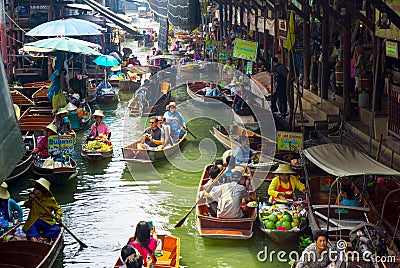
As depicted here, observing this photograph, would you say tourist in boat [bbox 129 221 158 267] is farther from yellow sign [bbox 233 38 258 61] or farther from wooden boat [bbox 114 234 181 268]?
yellow sign [bbox 233 38 258 61]

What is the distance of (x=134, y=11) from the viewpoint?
69062 millimetres

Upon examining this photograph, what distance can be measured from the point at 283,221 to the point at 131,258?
3.00 m

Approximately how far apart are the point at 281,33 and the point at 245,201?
8.03 meters

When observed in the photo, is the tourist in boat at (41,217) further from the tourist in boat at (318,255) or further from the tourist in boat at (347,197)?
the tourist in boat at (347,197)

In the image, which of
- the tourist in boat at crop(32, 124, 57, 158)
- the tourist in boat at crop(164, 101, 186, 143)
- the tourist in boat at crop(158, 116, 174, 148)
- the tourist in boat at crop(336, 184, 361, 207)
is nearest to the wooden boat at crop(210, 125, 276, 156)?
the tourist in boat at crop(164, 101, 186, 143)

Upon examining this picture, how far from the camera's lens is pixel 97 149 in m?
13.6

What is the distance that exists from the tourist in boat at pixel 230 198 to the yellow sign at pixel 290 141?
96.9 inches

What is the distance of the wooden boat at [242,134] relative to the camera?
1233cm

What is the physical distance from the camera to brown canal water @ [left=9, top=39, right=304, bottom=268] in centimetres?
877

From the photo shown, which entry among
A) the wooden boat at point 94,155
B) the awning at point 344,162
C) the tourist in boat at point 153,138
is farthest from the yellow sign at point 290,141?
the wooden boat at point 94,155

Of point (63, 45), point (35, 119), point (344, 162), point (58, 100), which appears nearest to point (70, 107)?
point (58, 100)

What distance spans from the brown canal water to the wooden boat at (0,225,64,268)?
0.84 m

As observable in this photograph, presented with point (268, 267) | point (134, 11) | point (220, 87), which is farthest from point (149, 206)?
point (134, 11)

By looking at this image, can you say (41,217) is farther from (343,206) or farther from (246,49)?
(246,49)
